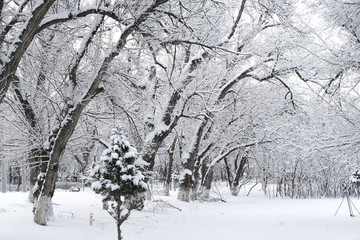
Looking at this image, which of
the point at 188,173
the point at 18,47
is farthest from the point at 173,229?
the point at 188,173

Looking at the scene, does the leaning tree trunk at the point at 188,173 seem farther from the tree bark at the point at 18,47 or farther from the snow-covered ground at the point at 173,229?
the tree bark at the point at 18,47

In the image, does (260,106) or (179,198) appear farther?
(260,106)

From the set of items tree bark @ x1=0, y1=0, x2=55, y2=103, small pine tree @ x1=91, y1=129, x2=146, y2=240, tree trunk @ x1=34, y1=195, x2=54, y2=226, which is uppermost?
tree bark @ x1=0, y1=0, x2=55, y2=103

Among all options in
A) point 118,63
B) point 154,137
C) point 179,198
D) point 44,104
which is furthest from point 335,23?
point 179,198

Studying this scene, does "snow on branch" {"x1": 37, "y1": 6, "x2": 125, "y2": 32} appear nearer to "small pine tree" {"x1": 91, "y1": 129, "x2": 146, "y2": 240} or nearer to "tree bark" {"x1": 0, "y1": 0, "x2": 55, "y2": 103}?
"tree bark" {"x1": 0, "y1": 0, "x2": 55, "y2": 103}

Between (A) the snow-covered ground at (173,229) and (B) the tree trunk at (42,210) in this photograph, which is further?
(B) the tree trunk at (42,210)

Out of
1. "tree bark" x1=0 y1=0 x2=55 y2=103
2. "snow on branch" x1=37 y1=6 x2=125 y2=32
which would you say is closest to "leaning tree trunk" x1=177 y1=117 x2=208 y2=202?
"snow on branch" x1=37 y1=6 x2=125 y2=32

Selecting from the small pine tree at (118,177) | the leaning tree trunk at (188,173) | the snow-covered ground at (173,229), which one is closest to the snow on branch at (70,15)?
the small pine tree at (118,177)

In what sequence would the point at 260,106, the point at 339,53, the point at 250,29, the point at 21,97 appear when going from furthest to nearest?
the point at 260,106 → the point at 250,29 → the point at 21,97 → the point at 339,53

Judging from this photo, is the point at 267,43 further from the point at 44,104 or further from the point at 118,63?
the point at 44,104

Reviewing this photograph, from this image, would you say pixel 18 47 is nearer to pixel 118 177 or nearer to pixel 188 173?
pixel 118 177

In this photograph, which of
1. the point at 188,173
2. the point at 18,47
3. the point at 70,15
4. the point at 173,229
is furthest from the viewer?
the point at 188,173

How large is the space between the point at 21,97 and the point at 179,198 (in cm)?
980

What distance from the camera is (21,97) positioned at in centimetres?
1130
